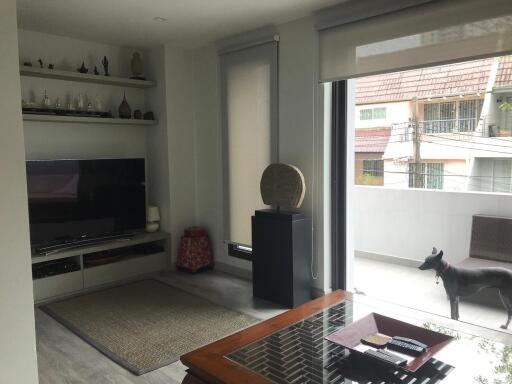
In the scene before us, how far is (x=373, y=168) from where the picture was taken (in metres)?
3.50

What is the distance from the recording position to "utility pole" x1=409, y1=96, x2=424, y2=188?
3.14 metres

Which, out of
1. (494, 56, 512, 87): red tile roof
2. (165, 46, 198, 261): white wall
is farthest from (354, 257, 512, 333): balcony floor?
(165, 46, 198, 261): white wall

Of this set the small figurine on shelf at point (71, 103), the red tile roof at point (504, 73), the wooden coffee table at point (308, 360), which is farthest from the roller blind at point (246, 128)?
the wooden coffee table at point (308, 360)

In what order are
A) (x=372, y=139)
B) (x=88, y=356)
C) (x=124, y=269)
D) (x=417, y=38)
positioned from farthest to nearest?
1. (x=124, y=269)
2. (x=372, y=139)
3. (x=417, y=38)
4. (x=88, y=356)

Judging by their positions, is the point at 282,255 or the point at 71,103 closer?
the point at 282,255

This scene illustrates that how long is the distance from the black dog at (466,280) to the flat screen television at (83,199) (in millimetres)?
2728

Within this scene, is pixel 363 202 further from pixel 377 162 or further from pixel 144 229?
pixel 144 229

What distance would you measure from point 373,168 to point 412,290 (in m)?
1.01

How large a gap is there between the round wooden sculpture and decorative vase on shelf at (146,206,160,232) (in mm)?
1390

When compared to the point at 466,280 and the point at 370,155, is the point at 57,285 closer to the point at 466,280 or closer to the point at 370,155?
the point at 370,155

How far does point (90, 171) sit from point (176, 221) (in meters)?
0.99

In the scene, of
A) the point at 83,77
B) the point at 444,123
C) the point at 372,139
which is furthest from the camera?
the point at 83,77

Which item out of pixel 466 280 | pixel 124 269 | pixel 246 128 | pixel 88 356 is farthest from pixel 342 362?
pixel 124 269

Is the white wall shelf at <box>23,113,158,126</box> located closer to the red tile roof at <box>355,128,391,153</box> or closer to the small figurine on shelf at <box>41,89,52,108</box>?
the small figurine on shelf at <box>41,89,52,108</box>
